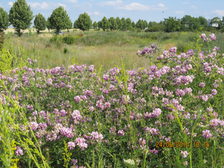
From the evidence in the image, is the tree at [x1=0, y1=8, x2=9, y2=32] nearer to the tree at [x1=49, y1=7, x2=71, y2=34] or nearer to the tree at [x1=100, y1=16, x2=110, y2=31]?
the tree at [x1=49, y1=7, x2=71, y2=34]

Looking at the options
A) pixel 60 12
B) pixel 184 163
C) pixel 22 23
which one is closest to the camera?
pixel 184 163

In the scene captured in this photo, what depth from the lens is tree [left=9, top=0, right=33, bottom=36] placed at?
169 feet

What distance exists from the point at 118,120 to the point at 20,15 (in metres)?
53.9

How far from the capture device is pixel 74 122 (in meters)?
2.92

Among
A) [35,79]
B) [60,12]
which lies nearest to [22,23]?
[60,12]

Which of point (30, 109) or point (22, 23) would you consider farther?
point (22, 23)

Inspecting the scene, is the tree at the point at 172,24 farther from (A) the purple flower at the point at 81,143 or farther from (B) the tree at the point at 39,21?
(A) the purple flower at the point at 81,143

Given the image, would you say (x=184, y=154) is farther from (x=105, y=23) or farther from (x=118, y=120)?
(x=105, y=23)

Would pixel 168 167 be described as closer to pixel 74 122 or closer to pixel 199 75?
pixel 74 122

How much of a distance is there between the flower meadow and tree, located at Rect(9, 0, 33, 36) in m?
50.9

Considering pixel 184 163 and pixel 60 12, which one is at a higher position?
pixel 60 12

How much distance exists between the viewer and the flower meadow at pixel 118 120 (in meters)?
2.49

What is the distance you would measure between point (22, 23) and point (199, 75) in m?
52.5

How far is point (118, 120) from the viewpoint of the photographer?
3186 millimetres
